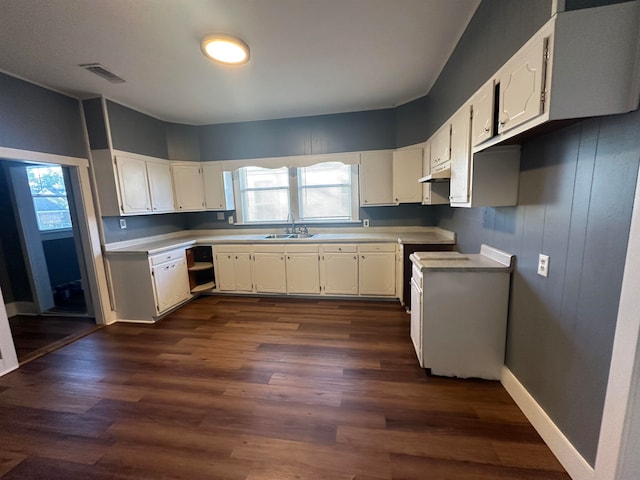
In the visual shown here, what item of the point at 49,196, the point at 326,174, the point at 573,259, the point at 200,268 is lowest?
the point at 200,268

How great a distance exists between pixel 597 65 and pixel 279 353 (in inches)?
108

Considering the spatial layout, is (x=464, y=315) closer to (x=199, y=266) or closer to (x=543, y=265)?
(x=543, y=265)

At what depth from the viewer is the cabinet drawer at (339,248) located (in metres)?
3.55

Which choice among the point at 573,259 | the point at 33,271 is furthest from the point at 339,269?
the point at 33,271

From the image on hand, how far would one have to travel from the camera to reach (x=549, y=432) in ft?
4.75

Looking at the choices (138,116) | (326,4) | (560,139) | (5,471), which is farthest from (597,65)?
(138,116)

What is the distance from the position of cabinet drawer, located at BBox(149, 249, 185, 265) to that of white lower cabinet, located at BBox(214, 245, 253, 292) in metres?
0.49

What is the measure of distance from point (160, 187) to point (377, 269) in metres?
3.36

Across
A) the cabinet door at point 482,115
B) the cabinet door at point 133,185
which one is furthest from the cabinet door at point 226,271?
the cabinet door at point 482,115

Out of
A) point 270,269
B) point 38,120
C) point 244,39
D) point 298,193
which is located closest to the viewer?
point 244,39

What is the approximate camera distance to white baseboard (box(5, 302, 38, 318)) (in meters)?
3.64

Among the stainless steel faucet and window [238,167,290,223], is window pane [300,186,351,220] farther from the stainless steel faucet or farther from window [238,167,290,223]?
window [238,167,290,223]

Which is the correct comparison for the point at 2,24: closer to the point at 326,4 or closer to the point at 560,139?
the point at 326,4

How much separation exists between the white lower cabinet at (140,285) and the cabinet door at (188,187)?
3.38 feet
